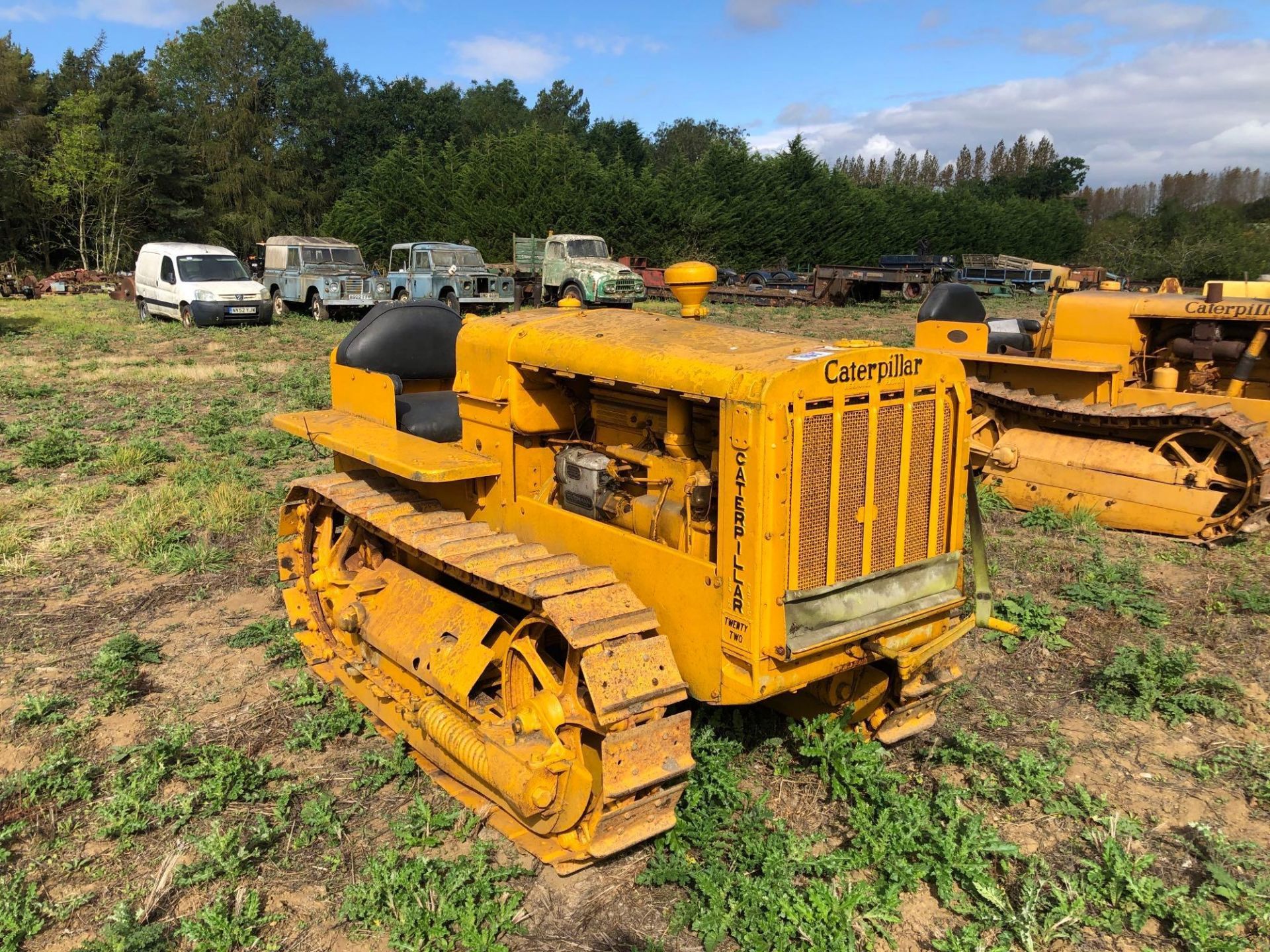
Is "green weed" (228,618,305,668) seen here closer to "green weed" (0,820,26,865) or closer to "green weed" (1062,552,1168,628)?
"green weed" (0,820,26,865)

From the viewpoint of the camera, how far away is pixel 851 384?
11.0ft

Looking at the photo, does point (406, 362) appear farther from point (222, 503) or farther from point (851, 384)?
point (851, 384)

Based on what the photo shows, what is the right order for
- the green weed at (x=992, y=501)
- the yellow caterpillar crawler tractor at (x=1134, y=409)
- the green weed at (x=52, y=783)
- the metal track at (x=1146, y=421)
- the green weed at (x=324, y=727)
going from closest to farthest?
the green weed at (x=52, y=783)
the green weed at (x=324, y=727)
the metal track at (x=1146, y=421)
the yellow caterpillar crawler tractor at (x=1134, y=409)
the green weed at (x=992, y=501)

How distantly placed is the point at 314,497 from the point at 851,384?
350 centimetres

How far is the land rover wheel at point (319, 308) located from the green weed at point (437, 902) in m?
21.6

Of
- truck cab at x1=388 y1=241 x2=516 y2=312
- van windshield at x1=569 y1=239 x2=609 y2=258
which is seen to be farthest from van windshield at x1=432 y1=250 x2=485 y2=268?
van windshield at x1=569 y1=239 x2=609 y2=258

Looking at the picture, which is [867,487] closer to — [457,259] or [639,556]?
[639,556]

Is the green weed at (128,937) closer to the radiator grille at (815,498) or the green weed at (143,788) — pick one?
the green weed at (143,788)

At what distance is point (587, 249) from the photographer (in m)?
25.8

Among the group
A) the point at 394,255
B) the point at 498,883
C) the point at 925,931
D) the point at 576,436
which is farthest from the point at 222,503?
the point at 394,255

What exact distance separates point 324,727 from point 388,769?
542 mm

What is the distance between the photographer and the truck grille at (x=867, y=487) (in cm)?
331

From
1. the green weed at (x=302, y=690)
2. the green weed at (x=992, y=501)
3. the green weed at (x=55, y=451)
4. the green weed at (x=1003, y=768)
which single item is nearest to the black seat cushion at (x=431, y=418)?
the green weed at (x=302, y=690)

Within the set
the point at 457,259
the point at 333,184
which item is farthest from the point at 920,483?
the point at 333,184
